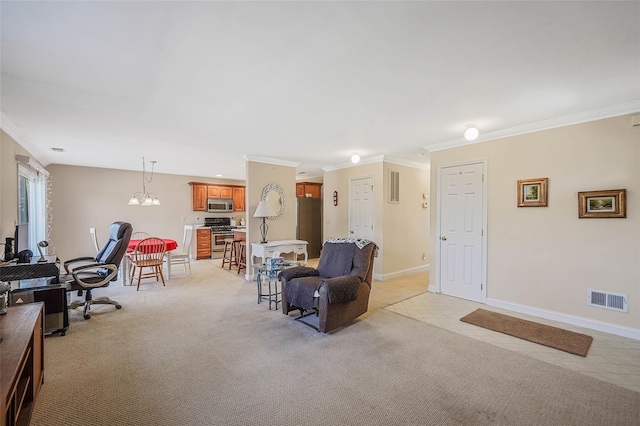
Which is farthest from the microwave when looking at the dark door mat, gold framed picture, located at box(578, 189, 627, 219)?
gold framed picture, located at box(578, 189, 627, 219)

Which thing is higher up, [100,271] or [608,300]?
[100,271]

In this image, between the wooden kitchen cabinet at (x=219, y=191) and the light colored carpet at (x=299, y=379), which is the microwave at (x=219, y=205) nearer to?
the wooden kitchen cabinet at (x=219, y=191)

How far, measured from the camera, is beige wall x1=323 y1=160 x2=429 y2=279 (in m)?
5.33

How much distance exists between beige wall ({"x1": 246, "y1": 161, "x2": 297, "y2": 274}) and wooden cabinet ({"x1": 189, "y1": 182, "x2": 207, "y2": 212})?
3.52m

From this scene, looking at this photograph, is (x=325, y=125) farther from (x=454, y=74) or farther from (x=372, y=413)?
(x=372, y=413)

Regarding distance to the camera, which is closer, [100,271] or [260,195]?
[100,271]

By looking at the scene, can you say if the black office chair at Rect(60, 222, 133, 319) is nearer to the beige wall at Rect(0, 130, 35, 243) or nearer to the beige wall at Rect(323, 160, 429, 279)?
the beige wall at Rect(0, 130, 35, 243)

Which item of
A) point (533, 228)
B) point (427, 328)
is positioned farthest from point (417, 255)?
point (427, 328)

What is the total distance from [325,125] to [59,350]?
352 centimetres

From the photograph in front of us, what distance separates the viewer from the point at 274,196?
18.2 ft

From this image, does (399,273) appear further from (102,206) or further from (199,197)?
(102,206)

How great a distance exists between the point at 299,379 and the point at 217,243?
654cm

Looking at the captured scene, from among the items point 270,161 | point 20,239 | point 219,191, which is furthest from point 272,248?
point 219,191

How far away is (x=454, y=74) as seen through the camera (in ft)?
7.30
